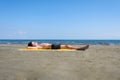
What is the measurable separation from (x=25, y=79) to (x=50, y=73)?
1080mm

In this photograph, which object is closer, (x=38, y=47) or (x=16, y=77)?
(x=16, y=77)

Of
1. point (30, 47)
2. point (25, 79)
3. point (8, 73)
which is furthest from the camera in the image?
point (30, 47)

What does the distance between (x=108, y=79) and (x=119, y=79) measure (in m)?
0.30

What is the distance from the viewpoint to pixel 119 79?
279 inches

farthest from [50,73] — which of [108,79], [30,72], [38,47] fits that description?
[38,47]

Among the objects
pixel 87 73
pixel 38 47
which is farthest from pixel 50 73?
pixel 38 47

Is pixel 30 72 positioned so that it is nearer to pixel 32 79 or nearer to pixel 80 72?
pixel 32 79

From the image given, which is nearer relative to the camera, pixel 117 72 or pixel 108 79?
pixel 108 79

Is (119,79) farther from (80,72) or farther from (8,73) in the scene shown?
(8,73)

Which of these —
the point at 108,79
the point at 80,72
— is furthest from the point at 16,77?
the point at 108,79

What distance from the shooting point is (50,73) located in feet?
25.8

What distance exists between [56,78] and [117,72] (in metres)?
2.18

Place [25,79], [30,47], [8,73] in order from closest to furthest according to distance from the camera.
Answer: [25,79]
[8,73]
[30,47]

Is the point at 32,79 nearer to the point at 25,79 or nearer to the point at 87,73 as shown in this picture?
the point at 25,79
